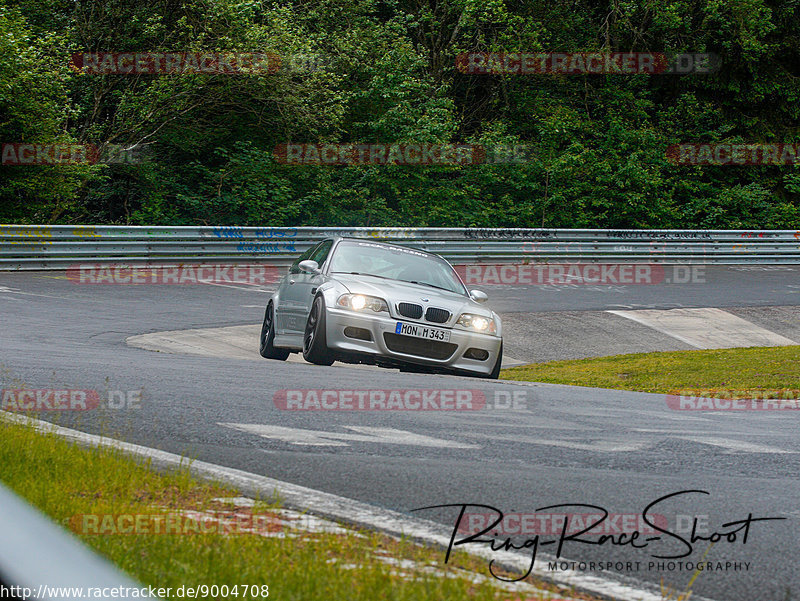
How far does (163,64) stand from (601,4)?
17.6 metres

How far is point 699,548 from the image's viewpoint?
406cm

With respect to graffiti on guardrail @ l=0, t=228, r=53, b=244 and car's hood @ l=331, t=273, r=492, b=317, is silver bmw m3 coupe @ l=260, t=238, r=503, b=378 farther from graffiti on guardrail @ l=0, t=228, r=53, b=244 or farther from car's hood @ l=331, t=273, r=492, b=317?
graffiti on guardrail @ l=0, t=228, r=53, b=244

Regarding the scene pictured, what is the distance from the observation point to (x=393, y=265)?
449 inches

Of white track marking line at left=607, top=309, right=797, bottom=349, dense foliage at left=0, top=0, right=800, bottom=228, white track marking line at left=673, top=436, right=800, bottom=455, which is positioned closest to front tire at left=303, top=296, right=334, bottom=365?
white track marking line at left=673, top=436, right=800, bottom=455

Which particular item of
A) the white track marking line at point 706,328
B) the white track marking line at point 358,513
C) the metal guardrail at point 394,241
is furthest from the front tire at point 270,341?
the metal guardrail at point 394,241

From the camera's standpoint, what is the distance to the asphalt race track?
4.39 metres

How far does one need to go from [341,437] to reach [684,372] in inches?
353

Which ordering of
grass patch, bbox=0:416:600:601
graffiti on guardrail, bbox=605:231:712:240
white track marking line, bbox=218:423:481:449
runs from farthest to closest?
graffiti on guardrail, bbox=605:231:712:240 < white track marking line, bbox=218:423:481:449 < grass patch, bbox=0:416:600:601

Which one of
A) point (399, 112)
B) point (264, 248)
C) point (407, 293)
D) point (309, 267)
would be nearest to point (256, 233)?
point (264, 248)

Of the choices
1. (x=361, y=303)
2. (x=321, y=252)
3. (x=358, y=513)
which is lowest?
(x=358, y=513)

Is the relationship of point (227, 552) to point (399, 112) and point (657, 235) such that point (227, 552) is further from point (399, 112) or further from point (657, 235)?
point (399, 112)

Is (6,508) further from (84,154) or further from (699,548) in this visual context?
(84,154)

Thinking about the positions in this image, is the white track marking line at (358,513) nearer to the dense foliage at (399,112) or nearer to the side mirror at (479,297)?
the side mirror at (479,297)

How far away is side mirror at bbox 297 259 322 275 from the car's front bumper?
3.18ft
